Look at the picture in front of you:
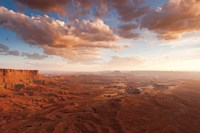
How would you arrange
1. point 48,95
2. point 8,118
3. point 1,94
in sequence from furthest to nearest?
1. point 48,95
2. point 1,94
3. point 8,118

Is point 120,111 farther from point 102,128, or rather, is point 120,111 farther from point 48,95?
point 48,95

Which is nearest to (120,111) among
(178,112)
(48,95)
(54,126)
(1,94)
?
(178,112)

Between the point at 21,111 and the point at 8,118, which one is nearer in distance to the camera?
the point at 8,118

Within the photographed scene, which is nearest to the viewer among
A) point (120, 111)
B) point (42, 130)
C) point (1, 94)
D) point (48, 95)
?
point (42, 130)

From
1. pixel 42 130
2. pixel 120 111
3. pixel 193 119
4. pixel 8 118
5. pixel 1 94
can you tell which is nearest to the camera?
pixel 42 130

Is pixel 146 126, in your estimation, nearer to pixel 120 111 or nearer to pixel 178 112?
pixel 120 111

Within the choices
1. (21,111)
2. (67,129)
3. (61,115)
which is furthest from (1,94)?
(67,129)

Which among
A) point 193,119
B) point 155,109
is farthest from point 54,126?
point 193,119

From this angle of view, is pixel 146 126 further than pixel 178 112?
No

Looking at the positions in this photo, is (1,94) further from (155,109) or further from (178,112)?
(178,112)
